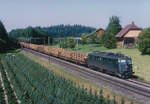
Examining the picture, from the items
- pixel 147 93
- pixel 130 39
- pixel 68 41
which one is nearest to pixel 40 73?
pixel 147 93

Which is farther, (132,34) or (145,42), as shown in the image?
(132,34)

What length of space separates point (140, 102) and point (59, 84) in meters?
7.74

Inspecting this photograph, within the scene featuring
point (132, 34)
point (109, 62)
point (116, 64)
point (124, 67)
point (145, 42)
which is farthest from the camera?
point (132, 34)

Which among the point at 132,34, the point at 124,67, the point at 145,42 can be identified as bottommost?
the point at 124,67

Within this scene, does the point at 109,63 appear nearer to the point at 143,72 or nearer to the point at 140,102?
the point at 143,72

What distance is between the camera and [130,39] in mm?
71875

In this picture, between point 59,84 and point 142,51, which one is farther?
point 142,51

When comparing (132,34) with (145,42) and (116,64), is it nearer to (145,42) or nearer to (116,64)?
(145,42)

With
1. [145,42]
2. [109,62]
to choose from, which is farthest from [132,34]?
[109,62]

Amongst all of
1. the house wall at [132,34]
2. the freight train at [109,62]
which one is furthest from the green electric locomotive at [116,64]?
the house wall at [132,34]

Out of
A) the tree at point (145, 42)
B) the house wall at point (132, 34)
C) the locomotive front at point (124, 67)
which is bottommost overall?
the locomotive front at point (124, 67)

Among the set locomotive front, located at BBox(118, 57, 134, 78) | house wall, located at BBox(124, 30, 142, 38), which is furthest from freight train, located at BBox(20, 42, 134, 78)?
house wall, located at BBox(124, 30, 142, 38)

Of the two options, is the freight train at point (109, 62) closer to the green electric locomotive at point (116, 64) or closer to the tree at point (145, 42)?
the green electric locomotive at point (116, 64)

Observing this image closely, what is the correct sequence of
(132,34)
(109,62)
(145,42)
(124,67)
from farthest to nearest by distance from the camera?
(132,34) → (145,42) → (109,62) → (124,67)
